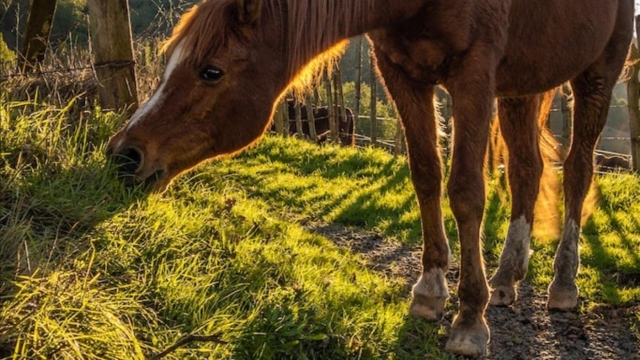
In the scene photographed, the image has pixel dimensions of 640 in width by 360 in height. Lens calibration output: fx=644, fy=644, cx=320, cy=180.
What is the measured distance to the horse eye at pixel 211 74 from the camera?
2.84 metres

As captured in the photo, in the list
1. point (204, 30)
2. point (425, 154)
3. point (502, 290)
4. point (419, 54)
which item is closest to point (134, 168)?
point (204, 30)

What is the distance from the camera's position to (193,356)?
7.18ft

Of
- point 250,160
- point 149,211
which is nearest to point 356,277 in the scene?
point 149,211

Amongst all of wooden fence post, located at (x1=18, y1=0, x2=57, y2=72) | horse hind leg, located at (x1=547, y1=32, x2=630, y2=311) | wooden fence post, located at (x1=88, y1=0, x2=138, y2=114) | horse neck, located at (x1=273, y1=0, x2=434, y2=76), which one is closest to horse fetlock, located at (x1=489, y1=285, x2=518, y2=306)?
horse hind leg, located at (x1=547, y1=32, x2=630, y2=311)

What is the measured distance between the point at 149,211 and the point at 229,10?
3.47 feet

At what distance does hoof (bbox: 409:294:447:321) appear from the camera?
347 centimetres

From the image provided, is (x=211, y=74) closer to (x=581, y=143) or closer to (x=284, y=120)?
(x=581, y=143)

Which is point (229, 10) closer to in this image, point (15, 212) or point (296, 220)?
point (15, 212)

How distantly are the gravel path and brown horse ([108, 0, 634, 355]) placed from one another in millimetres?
136

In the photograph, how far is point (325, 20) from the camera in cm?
294

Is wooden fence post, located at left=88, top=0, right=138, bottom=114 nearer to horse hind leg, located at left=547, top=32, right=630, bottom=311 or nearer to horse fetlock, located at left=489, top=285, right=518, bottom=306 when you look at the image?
horse fetlock, located at left=489, top=285, right=518, bottom=306

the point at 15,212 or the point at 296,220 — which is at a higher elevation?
the point at 15,212

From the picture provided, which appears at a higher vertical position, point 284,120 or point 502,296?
point 502,296

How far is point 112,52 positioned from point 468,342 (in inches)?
115
